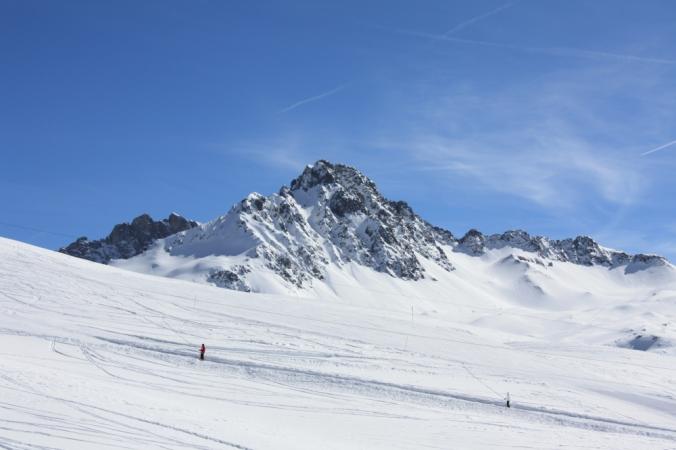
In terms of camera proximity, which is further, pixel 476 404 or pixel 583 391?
pixel 583 391

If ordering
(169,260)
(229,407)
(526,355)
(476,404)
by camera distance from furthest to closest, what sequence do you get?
1. (169,260)
2. (526,355)
3. (476,404)
4. (229,407)

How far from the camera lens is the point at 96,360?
91.8 feet

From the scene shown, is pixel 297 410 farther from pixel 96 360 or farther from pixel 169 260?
pixel 169 260

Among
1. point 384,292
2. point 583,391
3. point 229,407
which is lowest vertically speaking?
point 229,407

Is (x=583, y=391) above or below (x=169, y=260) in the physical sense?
below

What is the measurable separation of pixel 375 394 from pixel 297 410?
5217 mm

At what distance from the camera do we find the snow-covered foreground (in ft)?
62.5

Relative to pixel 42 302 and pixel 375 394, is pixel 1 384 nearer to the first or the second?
pixel 375 394

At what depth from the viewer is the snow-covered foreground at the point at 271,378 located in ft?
62.5

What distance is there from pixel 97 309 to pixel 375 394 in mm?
19118

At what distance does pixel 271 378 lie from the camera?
29.0 metres

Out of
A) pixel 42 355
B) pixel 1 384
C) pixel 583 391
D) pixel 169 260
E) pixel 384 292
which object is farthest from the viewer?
pixel 169 260

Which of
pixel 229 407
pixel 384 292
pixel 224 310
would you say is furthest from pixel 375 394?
pixel 384 292

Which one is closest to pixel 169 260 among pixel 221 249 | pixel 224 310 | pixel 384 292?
pixel 221 249
